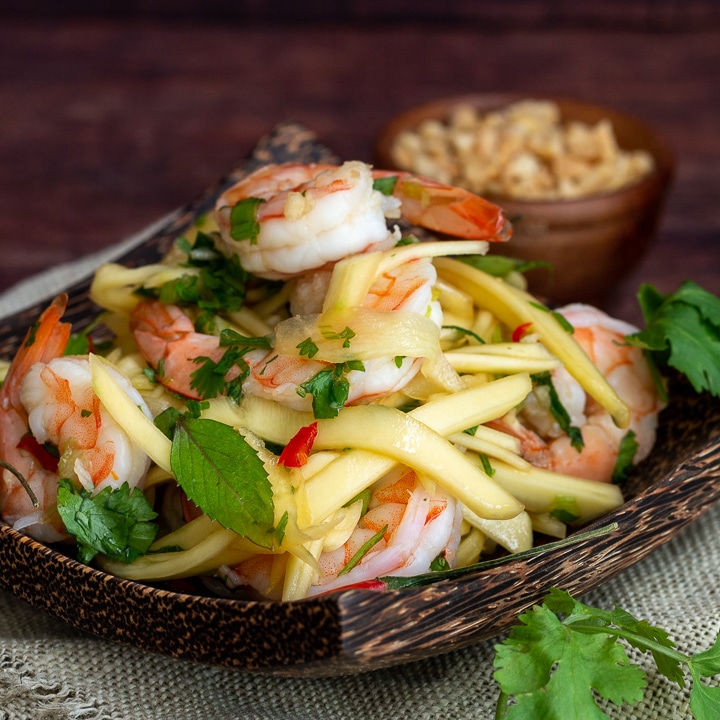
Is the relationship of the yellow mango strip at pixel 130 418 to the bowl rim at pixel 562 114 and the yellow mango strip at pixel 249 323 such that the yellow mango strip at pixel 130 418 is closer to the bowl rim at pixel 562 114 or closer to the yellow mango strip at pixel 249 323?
the yellow mango strip at pixel 249 323

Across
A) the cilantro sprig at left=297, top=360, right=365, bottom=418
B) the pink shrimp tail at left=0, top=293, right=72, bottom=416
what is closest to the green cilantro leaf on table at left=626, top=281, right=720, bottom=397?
the cilantro sprig at left=297, top=360, right=365, bottom=418

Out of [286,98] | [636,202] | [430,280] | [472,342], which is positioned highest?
[430,280]

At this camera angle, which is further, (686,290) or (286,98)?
(286,98)

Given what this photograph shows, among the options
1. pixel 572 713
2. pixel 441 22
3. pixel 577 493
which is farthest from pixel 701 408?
pixel 441 22

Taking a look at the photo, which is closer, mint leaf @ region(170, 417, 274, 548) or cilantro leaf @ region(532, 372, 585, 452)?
mint leaf @ region(170, 417, 274, 548)

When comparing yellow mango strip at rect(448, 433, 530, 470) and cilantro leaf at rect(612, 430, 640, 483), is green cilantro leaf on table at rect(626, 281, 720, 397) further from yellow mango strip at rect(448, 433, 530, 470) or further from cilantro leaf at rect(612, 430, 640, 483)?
yellow mango strip at rect(448, 433, 530, 470)

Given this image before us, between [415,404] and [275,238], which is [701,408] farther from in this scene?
[275,238]
